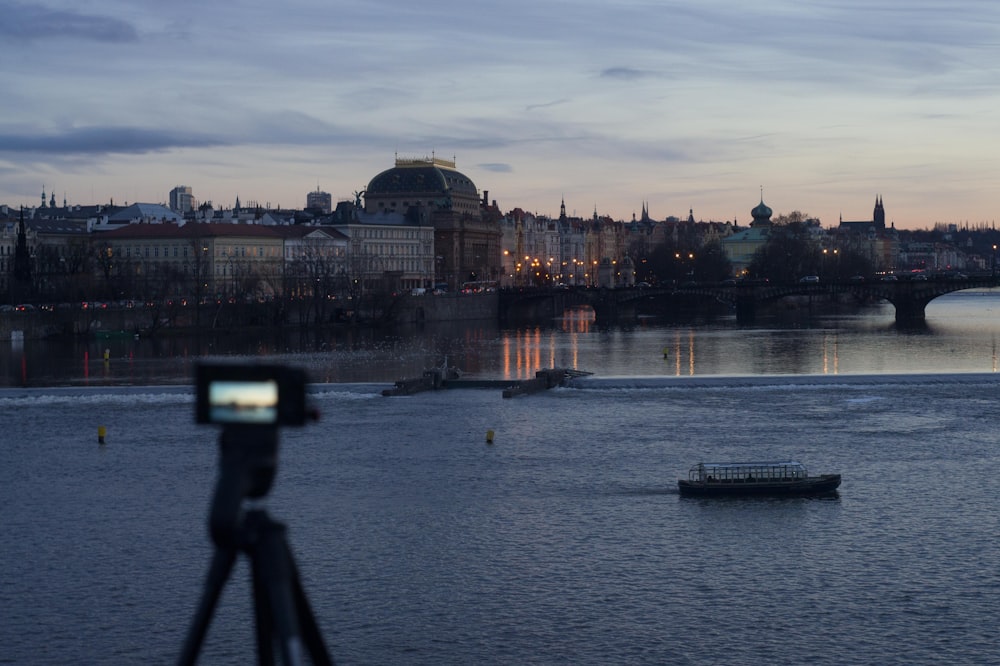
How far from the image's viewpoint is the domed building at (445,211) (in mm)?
129000

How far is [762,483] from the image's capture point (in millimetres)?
22828

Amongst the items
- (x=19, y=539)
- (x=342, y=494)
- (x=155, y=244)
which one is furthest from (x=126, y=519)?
(x=155, y=244)

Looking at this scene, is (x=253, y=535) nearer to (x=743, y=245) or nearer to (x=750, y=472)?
(x=750, y=472)

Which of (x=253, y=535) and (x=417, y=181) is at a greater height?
(x=417, y=181)

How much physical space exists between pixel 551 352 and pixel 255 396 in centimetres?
5475

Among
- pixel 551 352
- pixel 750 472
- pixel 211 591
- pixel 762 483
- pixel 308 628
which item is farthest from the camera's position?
pixel 551 352

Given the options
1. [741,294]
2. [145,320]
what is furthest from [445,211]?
[145,320]

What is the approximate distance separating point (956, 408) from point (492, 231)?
104 m

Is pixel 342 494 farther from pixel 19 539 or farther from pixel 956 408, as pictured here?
pixel 956 408

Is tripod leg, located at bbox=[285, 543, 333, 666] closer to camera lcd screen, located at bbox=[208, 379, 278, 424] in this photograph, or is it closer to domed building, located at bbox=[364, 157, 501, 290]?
camera lcd screen, located at bbox=[208, 379, 278, 424]

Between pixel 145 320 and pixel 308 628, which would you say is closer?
pixel 308 628

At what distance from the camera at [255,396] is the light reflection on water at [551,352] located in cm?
4128

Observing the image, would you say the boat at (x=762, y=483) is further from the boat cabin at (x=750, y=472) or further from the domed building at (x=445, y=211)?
the domed building at (x=445, y=211)

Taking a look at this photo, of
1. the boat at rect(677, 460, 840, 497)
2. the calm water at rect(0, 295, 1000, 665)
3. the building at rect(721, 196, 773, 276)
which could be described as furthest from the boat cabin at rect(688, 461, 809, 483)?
the building at rect(721, 196, 773, 276)
